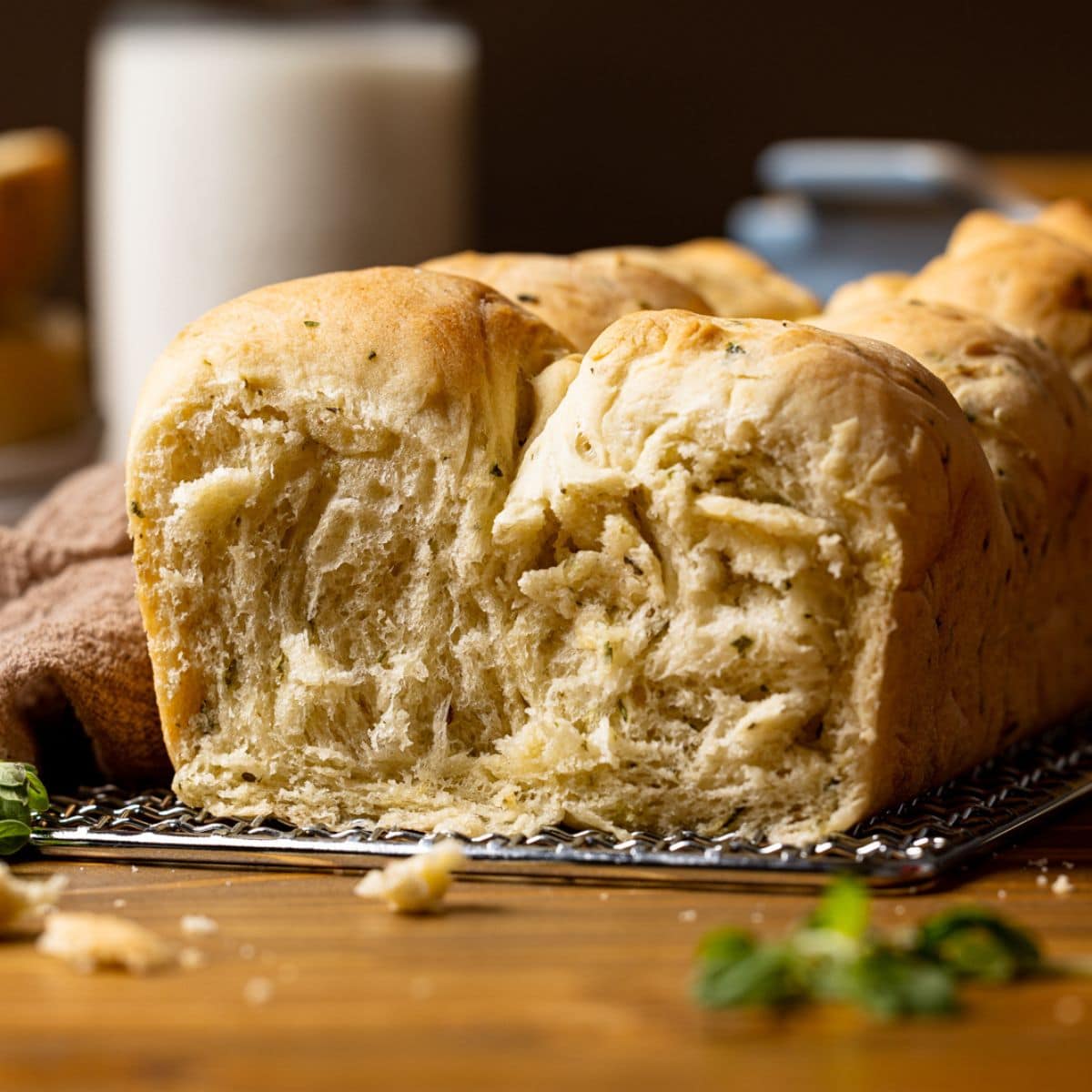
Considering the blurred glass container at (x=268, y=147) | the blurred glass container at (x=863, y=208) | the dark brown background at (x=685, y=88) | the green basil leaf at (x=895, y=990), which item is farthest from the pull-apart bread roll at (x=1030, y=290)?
the dark brown background at (x=685, y=88)

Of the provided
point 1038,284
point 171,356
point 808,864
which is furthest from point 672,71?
point 808,864

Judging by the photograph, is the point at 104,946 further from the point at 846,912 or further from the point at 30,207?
the point at 30,207

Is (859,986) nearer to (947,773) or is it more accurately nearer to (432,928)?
(432,928)

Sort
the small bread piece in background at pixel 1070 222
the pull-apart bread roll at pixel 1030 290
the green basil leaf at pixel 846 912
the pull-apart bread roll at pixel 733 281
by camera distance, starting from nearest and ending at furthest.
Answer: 1. the green basil leaf at pixel 846 912
2. the pull-apart bread roll at pixel 1030 290
3. the pull-apart bread roll at pixel 733 281
4. the small bread piece in background at pixel 1070 222

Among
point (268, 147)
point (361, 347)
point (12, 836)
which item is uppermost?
point (361, 347)

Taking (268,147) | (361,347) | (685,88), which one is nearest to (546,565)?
(361,347)

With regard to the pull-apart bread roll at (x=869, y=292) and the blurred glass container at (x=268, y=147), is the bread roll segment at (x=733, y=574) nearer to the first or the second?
the pull-apart bread roll at (x=869, y=292)
